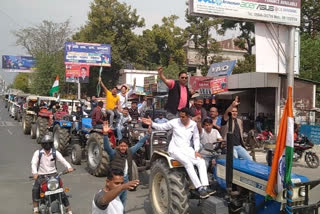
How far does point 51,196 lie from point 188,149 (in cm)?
229

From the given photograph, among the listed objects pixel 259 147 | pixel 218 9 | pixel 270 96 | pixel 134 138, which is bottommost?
pixel 259 147

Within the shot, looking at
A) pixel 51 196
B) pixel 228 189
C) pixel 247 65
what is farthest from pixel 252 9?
pixel 247 65

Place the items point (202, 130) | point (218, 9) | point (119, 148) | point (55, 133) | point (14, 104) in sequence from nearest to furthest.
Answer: point (119, 148)
point (202, 130)
point (55, 133)
point (218, 9)
point (14, 104)

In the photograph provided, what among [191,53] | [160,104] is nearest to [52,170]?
[160,104]

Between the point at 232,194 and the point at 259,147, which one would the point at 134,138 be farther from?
the point at 259,147

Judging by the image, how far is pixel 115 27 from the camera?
3566 centimetres

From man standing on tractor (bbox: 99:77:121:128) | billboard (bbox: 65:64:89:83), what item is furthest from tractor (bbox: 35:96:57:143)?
billboard (bbox: 65:64:89:83)

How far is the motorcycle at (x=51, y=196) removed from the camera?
16.8ft

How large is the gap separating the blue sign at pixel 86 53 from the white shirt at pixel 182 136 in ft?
73.9

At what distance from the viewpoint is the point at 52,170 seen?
218 inches

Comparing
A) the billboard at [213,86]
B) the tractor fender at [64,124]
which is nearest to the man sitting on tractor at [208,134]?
the tractor fender at [64,124]

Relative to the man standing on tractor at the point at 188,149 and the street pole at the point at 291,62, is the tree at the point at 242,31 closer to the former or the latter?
the street pole at the point at 291,62

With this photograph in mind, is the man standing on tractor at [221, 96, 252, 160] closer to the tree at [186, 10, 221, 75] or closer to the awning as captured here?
the awning

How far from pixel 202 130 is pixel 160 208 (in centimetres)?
154
